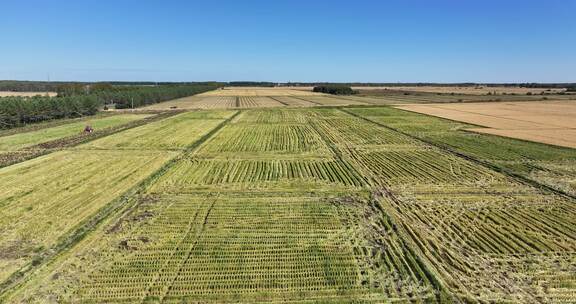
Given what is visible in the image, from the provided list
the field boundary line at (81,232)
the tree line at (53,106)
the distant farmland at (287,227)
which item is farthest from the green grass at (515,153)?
the tree line at (53,106)

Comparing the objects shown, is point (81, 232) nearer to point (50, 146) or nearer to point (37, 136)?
point (50, 146)

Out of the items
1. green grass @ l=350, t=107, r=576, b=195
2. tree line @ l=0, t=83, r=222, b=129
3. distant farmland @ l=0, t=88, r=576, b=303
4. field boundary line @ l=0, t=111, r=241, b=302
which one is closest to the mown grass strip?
distant farmland @ l=0, t=88, r=576, b=303

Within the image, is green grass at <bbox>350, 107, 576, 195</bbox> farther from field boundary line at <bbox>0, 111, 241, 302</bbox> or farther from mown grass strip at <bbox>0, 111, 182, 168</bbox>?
mown grass strip at <bbox>0, 111, 182, 168</bbox>

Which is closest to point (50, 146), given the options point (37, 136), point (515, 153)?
point (37, 136)

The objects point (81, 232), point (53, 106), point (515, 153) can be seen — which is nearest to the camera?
point (81, 232)

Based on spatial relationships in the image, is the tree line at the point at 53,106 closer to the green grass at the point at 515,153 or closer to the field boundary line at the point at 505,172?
the green grass at the point at 515,153
